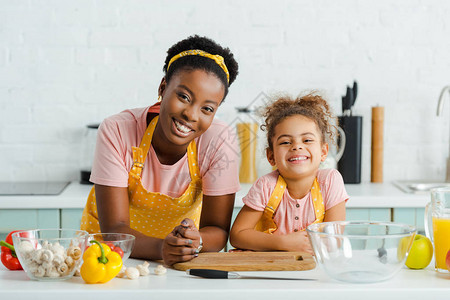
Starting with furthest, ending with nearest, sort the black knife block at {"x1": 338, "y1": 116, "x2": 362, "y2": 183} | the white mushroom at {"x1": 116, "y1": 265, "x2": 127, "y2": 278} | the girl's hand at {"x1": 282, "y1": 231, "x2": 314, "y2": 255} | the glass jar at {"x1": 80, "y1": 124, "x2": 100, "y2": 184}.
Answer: the glass jar at {"x1": 80, "y1": 124, "x2": 100, "y2": 184}, the black knife block at {"x1": 338, "y1": 116, "x2": 362, "y2": 183}, the girl's hand at {"x1": 282, "y1": 231, "x2": 314, "y2": 255}, the white mushroom at {"x1": 116, "y1": 265, "x2": 127, "y2": 278}

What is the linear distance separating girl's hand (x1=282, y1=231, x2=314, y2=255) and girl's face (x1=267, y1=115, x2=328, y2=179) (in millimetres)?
181

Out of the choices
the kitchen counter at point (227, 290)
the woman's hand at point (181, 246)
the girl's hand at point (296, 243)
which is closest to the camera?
the kitchen counter at point (227, 290)

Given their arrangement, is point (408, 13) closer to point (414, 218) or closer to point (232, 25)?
point (232, 25)

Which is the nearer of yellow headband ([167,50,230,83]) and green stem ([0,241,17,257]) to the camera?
green stem ([0,241,17,257])

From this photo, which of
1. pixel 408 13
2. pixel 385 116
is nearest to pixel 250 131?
pixel 385 116

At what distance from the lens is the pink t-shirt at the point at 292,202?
5.42 feet

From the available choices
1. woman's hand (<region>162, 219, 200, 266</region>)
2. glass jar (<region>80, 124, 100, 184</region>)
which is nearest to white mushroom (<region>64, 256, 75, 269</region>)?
woman's hand (<region>162, 219, 200, 266</region>)

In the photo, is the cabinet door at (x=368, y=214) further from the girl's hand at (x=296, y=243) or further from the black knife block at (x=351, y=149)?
the girl's hand at (x=296, y=243)

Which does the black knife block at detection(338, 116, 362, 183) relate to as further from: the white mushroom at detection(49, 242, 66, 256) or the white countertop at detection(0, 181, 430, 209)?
the white mushroom at detection(49, 242, 66, 256)

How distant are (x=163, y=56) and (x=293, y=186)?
153 cm

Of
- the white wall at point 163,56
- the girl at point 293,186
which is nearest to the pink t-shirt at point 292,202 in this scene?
the girl at point 293,186

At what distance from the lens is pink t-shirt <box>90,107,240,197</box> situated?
5.38 feet

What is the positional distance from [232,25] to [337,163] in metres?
0.85

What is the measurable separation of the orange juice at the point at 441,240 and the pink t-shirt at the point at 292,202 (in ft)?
1.34
